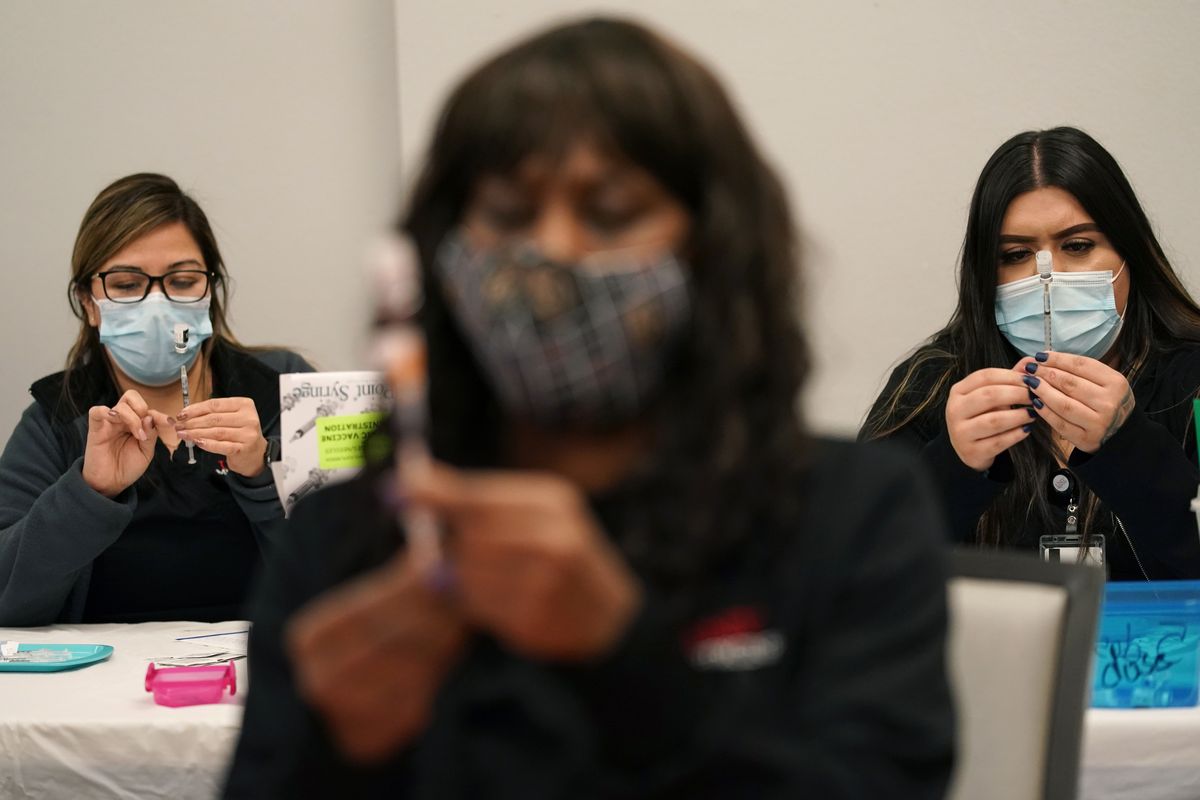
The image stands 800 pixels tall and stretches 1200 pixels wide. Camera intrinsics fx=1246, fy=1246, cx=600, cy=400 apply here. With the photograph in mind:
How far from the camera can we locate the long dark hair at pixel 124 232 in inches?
94.6

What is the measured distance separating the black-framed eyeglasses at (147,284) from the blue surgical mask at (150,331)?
0.02m

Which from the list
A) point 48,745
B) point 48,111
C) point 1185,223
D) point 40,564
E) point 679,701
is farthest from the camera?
point 48,111

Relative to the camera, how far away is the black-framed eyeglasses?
94.3 inches

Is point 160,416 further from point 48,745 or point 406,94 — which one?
point 406,94

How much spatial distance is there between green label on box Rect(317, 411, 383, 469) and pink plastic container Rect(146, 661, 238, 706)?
1.26ft

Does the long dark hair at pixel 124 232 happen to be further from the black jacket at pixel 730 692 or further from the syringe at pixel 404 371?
the syringe at pixel 404 371

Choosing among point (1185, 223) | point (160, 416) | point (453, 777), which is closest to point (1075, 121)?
point (1185, 223)

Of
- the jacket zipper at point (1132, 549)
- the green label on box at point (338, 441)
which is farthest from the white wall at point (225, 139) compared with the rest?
the jacket zipper at point (1132, 549)

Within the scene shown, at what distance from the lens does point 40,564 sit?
215cm

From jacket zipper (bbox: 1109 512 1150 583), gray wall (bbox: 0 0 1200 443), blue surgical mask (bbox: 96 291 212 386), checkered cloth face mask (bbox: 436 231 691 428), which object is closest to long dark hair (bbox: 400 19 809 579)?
checkered cloth face mask (bbox: 436 231 691 428)

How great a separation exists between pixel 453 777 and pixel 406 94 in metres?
2.31

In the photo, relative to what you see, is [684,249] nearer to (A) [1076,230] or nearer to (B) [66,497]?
(A) [1076,230]

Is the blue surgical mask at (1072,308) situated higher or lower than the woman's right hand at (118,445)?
higher

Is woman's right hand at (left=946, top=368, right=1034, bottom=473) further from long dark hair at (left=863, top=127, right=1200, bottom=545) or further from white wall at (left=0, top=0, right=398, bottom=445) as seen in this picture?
white wall at (left=0, top=0, right=398, bottom=445)
